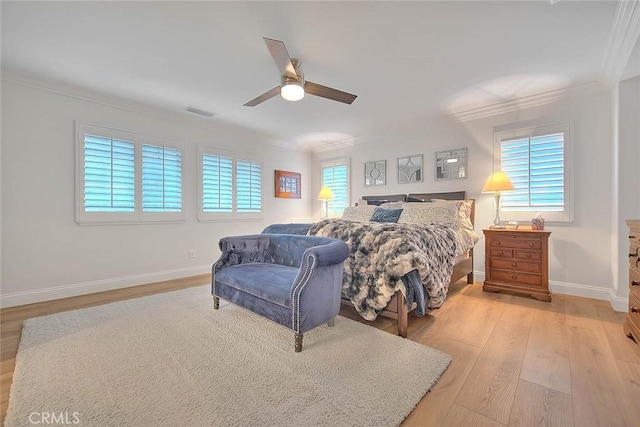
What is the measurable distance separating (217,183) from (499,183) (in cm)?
420

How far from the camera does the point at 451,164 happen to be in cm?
426

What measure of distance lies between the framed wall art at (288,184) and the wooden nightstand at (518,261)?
3.71m

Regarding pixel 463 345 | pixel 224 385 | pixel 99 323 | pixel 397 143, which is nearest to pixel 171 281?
pixel 99 323

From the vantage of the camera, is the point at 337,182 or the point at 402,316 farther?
the point at 337,182

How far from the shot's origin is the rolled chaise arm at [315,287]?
1.96m

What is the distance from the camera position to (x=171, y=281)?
3.98m

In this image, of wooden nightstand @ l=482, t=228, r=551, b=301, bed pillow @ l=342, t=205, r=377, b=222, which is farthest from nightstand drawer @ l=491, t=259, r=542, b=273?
bed pillow @ l=342, t=205, r=377, b=222

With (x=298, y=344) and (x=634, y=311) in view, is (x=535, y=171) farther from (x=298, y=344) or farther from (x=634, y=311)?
(x=298, y=344)

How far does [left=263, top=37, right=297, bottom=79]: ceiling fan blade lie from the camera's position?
1924 mm

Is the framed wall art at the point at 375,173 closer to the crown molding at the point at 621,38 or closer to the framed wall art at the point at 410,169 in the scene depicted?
the framed wall art at the point at 410,169

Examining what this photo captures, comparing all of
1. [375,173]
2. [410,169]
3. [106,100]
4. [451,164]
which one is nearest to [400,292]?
[451,164]

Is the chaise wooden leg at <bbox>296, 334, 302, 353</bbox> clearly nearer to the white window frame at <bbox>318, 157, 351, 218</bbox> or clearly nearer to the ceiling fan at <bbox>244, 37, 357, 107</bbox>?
the ceiling fan at <bbox>244, 37, 357, 107</bbox>

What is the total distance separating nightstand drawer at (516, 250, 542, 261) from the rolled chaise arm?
244 cm

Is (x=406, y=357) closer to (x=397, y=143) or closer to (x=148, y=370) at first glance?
(x=148, y=370)
